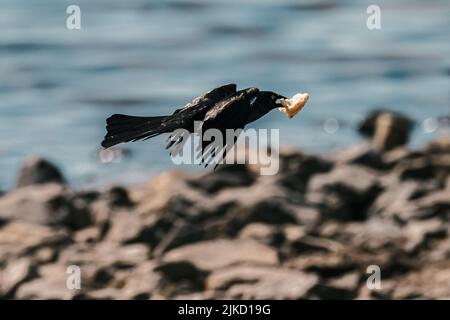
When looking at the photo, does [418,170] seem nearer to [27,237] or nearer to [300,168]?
[300,168]

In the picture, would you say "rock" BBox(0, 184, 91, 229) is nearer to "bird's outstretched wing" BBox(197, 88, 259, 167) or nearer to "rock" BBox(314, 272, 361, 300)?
"rock" BBox(314, 272, 361, 300)

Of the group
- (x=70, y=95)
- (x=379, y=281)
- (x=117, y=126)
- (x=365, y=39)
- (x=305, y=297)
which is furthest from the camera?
(x=365, y=39)

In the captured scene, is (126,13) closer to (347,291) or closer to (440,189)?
(440,189)

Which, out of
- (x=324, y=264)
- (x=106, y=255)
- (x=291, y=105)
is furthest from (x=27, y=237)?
(x=291, y=105)

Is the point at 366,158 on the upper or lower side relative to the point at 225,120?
upper

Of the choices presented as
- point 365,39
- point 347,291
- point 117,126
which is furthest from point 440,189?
point 365,39

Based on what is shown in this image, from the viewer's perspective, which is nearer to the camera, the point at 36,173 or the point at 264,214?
the point at 264,214
